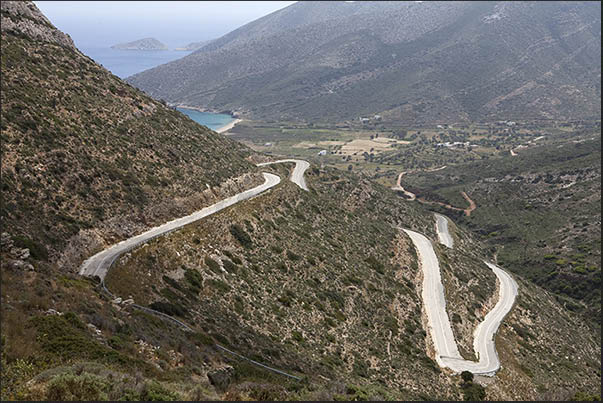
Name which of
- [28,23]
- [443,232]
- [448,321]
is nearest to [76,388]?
[448,321]

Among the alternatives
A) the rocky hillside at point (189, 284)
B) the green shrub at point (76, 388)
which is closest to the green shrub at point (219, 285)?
the rocky hillside at point (189, 284)

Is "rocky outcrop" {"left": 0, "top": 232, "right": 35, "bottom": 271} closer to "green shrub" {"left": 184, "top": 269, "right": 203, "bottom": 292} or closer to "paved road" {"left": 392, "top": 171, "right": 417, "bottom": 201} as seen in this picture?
"green shrub" {"left": 184, "top": 269, "right": 203, "bottom": 292}

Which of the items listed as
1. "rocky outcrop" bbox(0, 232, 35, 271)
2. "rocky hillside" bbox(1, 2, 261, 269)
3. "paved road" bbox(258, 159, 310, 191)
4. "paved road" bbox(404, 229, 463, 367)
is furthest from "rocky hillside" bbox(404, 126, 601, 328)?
"rocky outcrop" bbox(0, 232, 35, 271)

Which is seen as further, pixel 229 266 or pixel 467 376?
pixel 467 376

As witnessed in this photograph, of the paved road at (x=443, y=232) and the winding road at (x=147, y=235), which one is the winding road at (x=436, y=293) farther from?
the paved road at (x=443, y=232)

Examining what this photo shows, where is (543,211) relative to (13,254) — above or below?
below

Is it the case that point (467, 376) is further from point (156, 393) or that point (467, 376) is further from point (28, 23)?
point (28, 23)

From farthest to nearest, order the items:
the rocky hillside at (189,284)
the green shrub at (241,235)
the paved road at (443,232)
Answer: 1. the paved road at (443,232)
2. the green shrub at (241,235)
3. the rocky hillside at (189,284)

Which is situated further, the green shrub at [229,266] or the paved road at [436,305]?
the paved road at [436,305]
